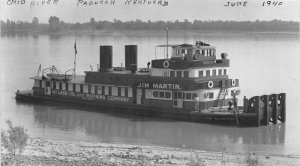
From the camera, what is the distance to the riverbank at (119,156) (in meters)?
17.0

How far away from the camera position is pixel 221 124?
27562mm

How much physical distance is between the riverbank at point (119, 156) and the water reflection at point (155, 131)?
94.7 inches

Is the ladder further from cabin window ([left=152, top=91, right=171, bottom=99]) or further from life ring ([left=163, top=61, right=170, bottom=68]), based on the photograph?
life ring ([left=163, top=61, right=170, bottom=68])

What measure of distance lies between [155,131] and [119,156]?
27.0ft

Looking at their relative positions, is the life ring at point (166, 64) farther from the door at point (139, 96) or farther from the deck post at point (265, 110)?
the deck post at point (265, 110)

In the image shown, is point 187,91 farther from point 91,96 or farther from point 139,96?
point 91,96

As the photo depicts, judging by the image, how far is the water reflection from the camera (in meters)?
24.5

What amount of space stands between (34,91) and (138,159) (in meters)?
20.5

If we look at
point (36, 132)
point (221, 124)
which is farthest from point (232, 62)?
point (36, 132)

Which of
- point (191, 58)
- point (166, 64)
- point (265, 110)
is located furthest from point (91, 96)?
point (265, 110)

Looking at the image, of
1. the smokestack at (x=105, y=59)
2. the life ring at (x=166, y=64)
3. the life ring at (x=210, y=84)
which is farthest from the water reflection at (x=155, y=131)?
the life ring at (x=166, y=64)

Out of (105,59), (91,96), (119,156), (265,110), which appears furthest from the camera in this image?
(91,96)

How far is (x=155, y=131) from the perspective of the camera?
88.3 feet

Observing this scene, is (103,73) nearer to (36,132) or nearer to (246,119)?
(36,132)
